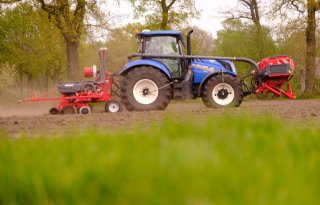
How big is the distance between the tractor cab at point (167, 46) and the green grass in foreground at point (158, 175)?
11035mm

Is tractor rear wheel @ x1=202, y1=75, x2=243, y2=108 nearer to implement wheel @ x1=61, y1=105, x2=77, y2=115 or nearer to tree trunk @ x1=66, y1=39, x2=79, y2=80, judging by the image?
implement wheel @ x1=61, y1=105, x2=77, y2=115

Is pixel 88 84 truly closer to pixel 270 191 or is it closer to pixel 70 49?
pixel 70 49

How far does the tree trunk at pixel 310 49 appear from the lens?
27.8 m

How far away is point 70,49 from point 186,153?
80.2 ft

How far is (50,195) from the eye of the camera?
1720 millimetres

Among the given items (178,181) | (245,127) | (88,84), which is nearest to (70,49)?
(88,84)

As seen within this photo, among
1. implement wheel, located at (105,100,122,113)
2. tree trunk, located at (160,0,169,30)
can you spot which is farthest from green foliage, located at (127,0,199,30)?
implement wheel, located at (105,100,122,113)

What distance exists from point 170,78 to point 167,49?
915 mm

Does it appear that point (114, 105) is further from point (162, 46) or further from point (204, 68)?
point (204, 68)

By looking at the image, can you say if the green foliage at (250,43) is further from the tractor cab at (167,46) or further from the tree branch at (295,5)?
the tractor cab at (167,46)

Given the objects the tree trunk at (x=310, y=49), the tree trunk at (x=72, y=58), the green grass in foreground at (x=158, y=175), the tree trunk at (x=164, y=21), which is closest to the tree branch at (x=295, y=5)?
the tree trunk at (x=310, y=49)

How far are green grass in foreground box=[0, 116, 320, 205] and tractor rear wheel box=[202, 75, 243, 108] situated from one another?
34.2 feet

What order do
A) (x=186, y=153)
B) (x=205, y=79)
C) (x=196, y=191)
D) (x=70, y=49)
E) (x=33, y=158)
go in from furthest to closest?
1. (x=70, y=49)
2. (x=205, y=79)
3. (x=33, y=158)
4. (x=186, y=153)
5. (x=196, y=191)

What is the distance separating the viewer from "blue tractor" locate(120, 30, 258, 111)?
12.9 meters
